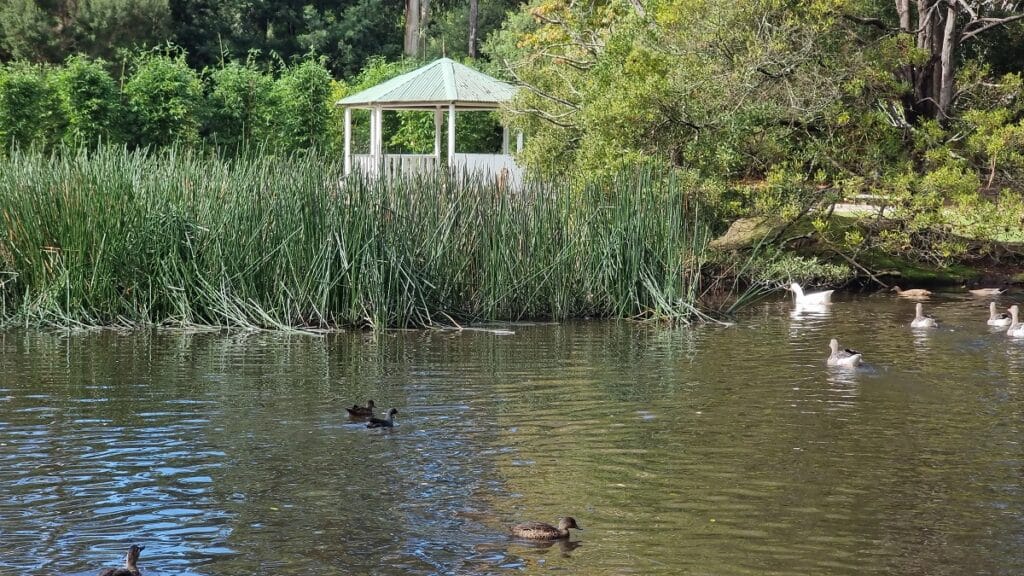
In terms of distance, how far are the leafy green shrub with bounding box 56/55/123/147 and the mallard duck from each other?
18.3m

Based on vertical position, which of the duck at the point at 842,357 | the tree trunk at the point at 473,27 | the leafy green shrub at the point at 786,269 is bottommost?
the duck at the point at 842,357

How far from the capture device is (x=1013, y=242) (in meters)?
21.2

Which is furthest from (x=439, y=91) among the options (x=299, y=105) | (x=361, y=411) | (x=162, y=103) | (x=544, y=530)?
(x=544, y=530)

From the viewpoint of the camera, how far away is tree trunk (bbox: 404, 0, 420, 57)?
42781 millimetres

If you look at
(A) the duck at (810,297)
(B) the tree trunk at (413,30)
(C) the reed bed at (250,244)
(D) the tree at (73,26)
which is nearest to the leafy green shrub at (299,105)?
(D) the tree at (73,26)

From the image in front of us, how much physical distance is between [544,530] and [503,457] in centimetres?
193

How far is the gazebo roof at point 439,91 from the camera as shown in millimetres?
24875

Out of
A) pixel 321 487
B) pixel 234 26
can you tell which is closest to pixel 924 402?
pixel 321 487

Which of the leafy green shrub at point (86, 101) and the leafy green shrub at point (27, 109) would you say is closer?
the leafy green shrub at point (27, 109)

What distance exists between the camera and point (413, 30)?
43156 millimetres

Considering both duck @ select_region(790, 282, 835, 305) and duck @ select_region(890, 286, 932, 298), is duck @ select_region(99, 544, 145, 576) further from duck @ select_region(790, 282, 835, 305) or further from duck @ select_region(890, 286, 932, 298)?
duck @ select_region(890, 286, 932, 298)

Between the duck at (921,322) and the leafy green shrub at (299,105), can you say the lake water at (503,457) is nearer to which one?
the duck at (921,322)

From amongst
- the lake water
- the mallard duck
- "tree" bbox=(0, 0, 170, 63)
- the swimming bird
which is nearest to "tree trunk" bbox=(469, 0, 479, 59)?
"tree" bbox=(0, 0, 170, 63)

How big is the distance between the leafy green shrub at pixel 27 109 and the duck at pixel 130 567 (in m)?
20.7
